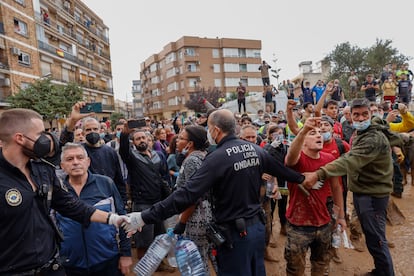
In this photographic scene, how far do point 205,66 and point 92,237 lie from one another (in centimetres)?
4778

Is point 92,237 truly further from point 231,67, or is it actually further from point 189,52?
point 231,67

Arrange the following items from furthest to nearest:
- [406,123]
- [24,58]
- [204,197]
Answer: [24,58] < [406,123] < [204,197]

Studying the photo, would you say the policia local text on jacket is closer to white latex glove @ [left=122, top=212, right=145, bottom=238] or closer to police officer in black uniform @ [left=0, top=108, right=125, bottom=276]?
police officer in black uniform @ [left=0, top=108, right=125, bottom=276]

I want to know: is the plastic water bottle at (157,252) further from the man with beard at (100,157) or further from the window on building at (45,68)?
the window on building at (45,68)

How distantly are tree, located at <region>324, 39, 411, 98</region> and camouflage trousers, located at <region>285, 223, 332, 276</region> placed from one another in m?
27.2

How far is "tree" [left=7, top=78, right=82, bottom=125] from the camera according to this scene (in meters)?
20.6

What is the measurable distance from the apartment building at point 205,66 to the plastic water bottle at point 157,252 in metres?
44.0

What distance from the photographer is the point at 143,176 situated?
13.2ft

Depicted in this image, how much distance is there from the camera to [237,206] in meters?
2.38

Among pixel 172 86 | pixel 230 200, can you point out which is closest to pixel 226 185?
pixel 230 200

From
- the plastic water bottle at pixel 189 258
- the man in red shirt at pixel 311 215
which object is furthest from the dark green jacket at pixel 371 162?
the plastic water bottle at pixel 189 258

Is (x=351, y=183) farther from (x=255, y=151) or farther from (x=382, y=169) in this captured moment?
(x=255, y=151)

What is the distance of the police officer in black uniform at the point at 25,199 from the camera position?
5.74 ft

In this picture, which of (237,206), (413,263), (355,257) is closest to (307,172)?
(237,206)
